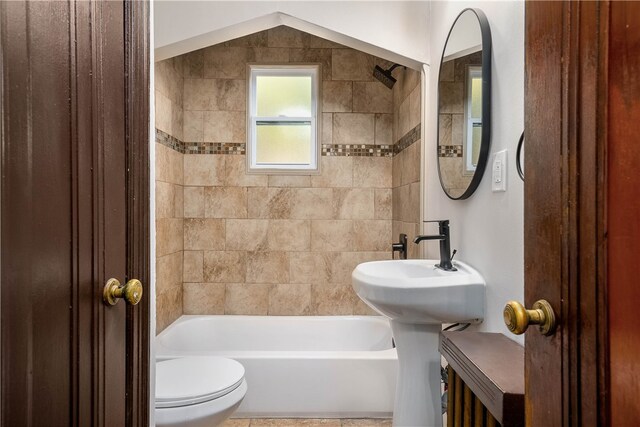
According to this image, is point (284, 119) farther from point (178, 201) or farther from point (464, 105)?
point (464, 105)

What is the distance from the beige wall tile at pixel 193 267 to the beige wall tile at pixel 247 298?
0.84 ft

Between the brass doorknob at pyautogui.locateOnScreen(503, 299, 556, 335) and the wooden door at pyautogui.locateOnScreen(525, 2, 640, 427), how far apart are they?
11 mm

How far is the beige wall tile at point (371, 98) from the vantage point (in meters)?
2.97

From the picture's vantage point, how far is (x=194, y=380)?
1681 mm

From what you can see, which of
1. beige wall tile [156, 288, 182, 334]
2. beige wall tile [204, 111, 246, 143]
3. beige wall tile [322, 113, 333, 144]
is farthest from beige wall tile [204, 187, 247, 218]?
beige wall tile [322, 113, 333, 144]

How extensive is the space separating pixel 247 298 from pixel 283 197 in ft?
2.86

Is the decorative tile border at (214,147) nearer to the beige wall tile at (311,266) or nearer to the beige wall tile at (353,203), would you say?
the beige wall tile at (353,203)

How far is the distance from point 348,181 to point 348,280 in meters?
0.81

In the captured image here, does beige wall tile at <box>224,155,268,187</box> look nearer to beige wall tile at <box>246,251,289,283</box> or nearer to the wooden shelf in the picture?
beige wall tile at <box>246,251,289,283</box>

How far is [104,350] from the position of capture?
0.76 meters

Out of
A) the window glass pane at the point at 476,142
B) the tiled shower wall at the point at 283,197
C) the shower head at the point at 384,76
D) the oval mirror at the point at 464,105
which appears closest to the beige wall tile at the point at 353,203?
the tiled shower wall at the point at 283,197

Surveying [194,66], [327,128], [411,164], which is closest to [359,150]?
[327,128]

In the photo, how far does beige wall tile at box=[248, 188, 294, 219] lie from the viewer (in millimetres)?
2986

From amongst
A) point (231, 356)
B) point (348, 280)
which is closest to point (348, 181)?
point (348, 280)
